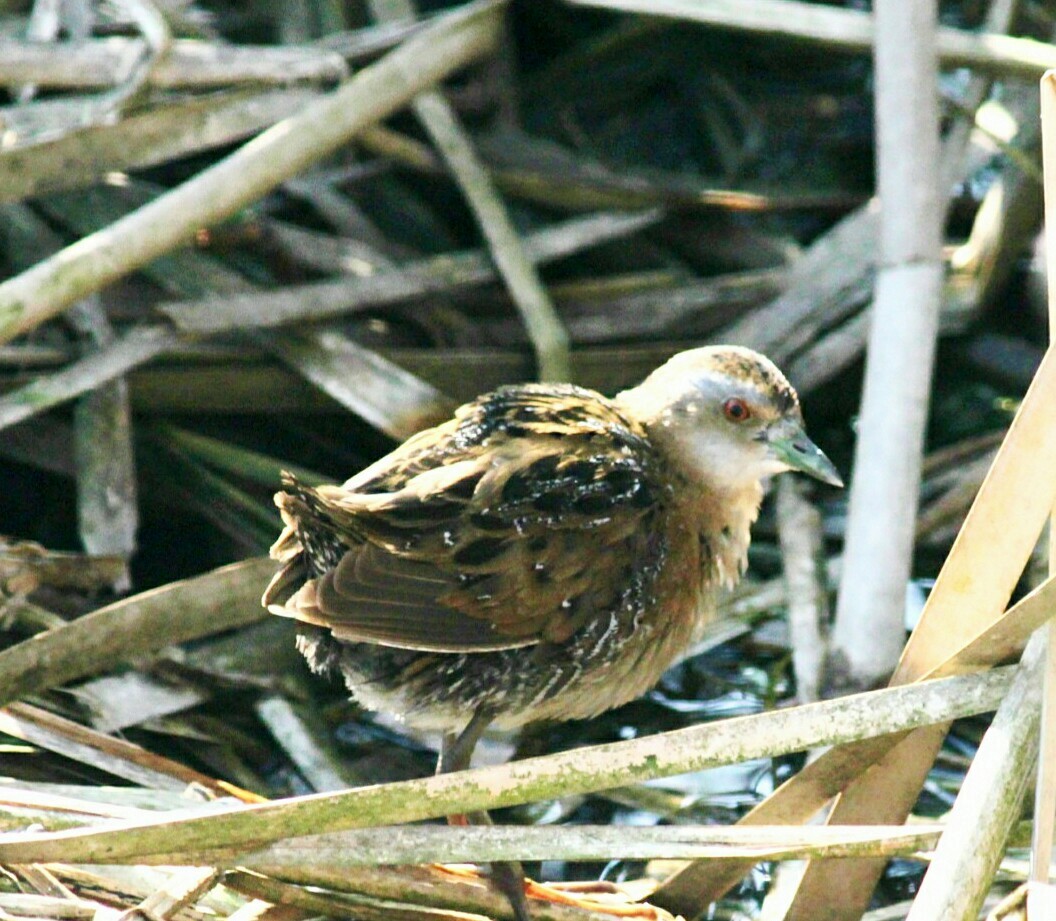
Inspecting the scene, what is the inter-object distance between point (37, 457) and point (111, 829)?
1982 mm

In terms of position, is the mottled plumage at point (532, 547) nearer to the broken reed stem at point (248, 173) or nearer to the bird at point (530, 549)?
the bird at point (530, 549)

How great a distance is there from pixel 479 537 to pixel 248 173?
1535 mm

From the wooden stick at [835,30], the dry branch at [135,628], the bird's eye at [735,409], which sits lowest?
the dry branch at [135,628]

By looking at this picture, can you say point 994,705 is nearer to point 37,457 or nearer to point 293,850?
point 293,850

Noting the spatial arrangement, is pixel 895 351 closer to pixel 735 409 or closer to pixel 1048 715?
pixel 735 409

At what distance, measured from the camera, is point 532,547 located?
10.2ft

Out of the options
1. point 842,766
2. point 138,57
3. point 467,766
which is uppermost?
point 138,57

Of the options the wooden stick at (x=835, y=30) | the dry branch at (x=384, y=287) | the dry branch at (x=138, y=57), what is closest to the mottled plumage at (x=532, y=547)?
the dry branch at (x=384, y=287)

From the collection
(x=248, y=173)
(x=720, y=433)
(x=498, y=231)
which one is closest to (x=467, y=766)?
(x=720, y=433)

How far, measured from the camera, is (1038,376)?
8.61 feet

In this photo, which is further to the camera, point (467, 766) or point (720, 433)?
point (720, 433)

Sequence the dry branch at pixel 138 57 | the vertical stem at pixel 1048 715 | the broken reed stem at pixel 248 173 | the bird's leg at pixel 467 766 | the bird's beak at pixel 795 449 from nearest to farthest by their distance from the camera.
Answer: the vertical stem at pixel 1048 715
the bird's leg at pixel 467 766
the bird's beak at pixel 795 449
the broken reed stem at pixel 248 173
the dry branch at pixel 138 57

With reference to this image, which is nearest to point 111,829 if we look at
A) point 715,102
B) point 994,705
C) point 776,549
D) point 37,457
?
point 994,705

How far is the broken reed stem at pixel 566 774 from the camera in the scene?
2.45 meters
